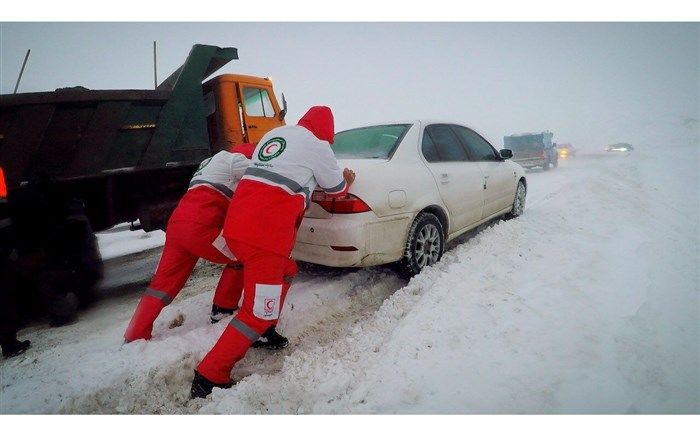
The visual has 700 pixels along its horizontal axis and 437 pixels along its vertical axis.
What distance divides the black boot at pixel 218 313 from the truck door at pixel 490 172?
313 cm

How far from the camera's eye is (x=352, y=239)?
266cm

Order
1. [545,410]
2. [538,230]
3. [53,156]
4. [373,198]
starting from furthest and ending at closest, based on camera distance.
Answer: [538,230]
[53,156]
[373,198]
[545,410]

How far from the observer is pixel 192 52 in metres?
4.34

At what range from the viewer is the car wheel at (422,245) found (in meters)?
3.03

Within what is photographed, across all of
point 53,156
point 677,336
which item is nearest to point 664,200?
point 677,336

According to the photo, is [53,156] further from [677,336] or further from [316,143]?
[677,336]

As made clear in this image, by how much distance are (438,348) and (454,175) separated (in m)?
2.03

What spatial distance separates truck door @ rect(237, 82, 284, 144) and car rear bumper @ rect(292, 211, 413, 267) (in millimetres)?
3028

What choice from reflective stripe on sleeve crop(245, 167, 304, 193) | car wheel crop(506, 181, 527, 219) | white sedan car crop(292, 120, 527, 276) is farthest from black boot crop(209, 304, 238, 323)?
car wheel crop(506, 181, 527, 219)

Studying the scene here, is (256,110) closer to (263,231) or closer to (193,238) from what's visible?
(193,238)

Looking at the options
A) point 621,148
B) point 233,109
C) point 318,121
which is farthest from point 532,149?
point 318,121

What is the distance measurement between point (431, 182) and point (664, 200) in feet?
19.9

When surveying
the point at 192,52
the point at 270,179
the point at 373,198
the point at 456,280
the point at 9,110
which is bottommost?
the point at 456,280

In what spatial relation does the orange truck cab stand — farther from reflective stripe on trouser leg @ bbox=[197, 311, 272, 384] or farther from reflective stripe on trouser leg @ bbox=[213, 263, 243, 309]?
reflective stripe on trouser leg @ bbox=[197, 311, 272, 384]
